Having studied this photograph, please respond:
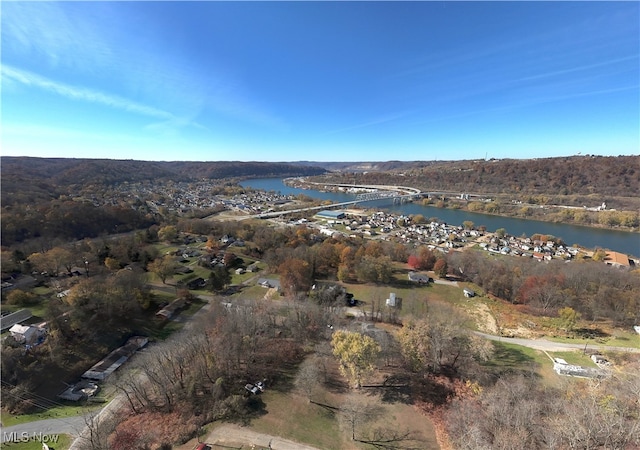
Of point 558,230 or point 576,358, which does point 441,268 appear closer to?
point 576,358

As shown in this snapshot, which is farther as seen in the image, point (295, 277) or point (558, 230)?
point (558, 230)

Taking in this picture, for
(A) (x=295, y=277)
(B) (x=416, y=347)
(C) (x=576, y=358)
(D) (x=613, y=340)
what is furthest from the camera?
(A) (x=295, y=277)

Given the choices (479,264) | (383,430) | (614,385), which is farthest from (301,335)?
(479,264)

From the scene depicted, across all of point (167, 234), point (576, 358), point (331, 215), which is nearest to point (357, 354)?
point (576, 358)

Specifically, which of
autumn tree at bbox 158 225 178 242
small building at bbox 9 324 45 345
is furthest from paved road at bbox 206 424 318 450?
autumn tree at bbox 158 225 178 242

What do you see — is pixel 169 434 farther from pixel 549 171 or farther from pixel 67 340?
pixel 549 171

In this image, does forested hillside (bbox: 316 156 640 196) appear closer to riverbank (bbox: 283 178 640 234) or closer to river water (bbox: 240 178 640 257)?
riverbank (bbox: 283 178 640 234)

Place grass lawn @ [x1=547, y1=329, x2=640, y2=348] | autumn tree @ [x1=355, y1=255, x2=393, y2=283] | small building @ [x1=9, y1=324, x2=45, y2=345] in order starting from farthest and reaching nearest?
1. autumn tree @ [x1=355, y1=255, x2=393, y2=283]
2. grass lawn @ [x1=547, y1=329, x2=640, y2=348]
3. small building @ [x1=9, y1=324, x2=45, y2=345]
